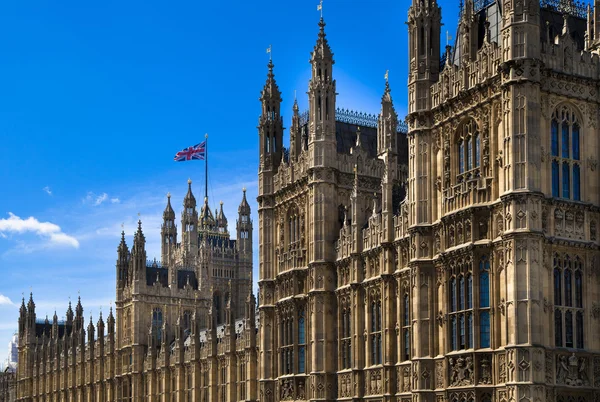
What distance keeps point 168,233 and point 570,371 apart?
153 metres

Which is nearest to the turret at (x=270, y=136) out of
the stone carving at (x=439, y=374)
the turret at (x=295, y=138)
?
the turret at (x=295, y=138)

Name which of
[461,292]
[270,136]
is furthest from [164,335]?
[461,292]

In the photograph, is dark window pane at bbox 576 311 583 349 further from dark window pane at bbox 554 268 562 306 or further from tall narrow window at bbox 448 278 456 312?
tall narrow window at bbox 448 278 456 312

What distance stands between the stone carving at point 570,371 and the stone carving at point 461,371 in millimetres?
A: 4193

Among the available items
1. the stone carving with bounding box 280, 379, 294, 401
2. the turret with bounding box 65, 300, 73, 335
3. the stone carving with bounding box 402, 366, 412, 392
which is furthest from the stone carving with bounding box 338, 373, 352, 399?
the turret with bounding box 65, 300, 73, 335

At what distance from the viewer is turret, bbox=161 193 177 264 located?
191 meters

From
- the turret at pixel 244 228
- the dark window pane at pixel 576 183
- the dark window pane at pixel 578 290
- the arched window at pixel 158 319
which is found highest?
the turret at pixel 244 228

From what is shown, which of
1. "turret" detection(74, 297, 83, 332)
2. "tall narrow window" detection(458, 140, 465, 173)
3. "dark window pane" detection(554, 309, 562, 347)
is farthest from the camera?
"turret" detection(74, 297, 83, 332)

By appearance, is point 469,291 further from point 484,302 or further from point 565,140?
point 565,140

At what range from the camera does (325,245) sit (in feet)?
215

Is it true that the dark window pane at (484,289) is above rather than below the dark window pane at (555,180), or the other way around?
below

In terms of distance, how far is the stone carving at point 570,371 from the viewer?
151 feet

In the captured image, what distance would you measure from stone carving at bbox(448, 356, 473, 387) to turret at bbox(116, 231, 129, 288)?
86.6 metres

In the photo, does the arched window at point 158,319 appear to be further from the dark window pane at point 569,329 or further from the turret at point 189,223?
the dark window pane at point 569,329
